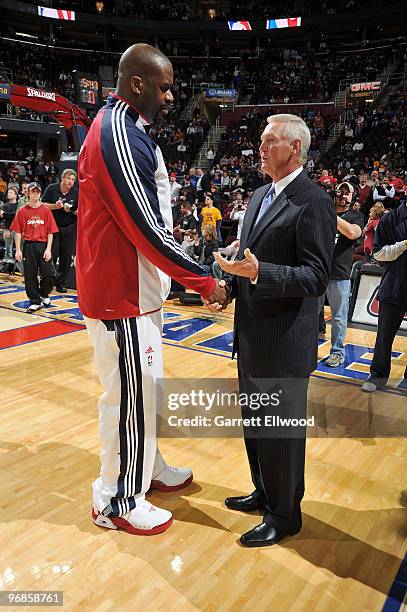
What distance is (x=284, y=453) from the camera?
6.57 feet

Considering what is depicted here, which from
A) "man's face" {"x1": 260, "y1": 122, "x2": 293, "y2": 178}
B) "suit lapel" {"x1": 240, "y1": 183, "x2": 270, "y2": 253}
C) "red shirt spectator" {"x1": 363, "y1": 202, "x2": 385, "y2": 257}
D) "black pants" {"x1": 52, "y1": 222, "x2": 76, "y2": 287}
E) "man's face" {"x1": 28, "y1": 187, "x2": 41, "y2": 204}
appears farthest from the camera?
"black pants" {"x1": 52, "y1": 222, "x2": 76, "y2": 287}

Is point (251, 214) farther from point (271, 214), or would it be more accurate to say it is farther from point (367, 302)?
point (367, 302)

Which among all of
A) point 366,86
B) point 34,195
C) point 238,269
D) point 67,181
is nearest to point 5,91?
point 67,181

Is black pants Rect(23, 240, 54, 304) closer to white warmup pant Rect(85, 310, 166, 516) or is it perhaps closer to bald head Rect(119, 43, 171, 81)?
white warmup pant Rect(85, 310, 166, 516)

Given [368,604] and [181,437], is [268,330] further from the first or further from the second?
[181,437]

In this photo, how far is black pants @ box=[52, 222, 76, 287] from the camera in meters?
7.66

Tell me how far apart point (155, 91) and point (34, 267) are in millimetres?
4950

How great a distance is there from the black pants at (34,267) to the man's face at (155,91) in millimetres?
4810

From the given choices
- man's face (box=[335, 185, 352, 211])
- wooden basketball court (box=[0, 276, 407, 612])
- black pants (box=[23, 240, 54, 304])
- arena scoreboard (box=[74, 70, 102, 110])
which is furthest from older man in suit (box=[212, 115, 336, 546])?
arena scoreboard (box=[74, 70, 102, 110])

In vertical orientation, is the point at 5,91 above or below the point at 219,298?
above

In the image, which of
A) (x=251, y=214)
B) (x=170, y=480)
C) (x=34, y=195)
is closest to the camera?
(x=251, y=214)

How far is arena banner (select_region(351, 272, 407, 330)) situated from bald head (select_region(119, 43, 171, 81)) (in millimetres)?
4700

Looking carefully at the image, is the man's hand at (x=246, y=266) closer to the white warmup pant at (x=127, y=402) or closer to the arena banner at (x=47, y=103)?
the white warmup pant at (x=127, y=402)

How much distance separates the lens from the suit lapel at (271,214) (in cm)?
190
